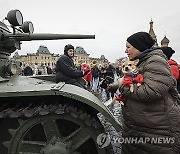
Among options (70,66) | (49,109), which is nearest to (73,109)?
(49,109)

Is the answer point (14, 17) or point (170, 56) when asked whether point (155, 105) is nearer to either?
point (170, 56)

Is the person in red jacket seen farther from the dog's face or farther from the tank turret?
the tank turret

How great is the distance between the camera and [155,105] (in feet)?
8.69

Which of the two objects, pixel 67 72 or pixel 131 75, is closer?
pixel 131 75

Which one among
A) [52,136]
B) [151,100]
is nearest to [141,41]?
[151,100]

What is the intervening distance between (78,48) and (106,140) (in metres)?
81.0

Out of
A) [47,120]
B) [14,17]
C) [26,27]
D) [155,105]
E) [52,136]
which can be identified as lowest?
[52,136]

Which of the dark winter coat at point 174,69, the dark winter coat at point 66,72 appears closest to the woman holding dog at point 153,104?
the dark winter coat at point 174,69

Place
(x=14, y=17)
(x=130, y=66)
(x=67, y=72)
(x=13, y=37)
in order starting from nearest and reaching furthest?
(x=130, y=66) < (x=14, y=17) < (x=13, y=37) < (x=67, y=72)

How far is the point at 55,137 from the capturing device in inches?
115

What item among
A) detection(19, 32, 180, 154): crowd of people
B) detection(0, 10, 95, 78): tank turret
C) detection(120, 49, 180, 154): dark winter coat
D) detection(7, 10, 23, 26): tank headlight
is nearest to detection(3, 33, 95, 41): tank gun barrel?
detection(0, 10, 95, 78): tank turret

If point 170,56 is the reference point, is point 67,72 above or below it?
below

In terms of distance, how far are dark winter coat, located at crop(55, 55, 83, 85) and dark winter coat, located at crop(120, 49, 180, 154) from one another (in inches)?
93.9

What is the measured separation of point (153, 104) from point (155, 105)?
2cm
